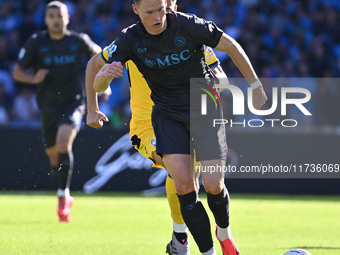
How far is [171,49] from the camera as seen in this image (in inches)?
229

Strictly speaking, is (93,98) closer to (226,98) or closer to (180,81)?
(180,81)

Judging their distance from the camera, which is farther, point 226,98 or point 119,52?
point 226,98

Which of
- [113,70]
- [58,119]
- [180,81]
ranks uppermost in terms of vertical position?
[113,70]

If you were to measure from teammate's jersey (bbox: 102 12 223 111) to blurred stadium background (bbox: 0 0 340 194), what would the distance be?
26.0 feet

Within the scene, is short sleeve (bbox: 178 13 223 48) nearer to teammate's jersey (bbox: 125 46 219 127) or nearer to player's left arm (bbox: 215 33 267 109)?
player's left arm (bbox: 215 33 267 109)

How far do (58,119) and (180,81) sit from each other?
198 inches

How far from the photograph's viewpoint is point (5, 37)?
1786 centimetres

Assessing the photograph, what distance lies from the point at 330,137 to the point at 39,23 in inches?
299

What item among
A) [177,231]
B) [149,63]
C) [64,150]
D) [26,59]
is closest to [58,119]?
[64,150]

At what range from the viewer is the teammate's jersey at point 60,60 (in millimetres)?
10711

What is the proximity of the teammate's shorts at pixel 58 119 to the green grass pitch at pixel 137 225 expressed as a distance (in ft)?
3.67

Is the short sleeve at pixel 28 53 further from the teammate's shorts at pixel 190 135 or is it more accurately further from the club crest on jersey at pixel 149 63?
the club crest on jersey at pixel 149 63

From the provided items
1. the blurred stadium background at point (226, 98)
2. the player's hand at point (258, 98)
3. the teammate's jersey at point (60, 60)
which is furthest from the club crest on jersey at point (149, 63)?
the blurred stadium background at point (226, 98)

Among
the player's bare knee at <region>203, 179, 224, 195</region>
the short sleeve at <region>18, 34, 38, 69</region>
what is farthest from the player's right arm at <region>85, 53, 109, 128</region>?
the short sleeve at <region>18, 34, 38, 69</region>
